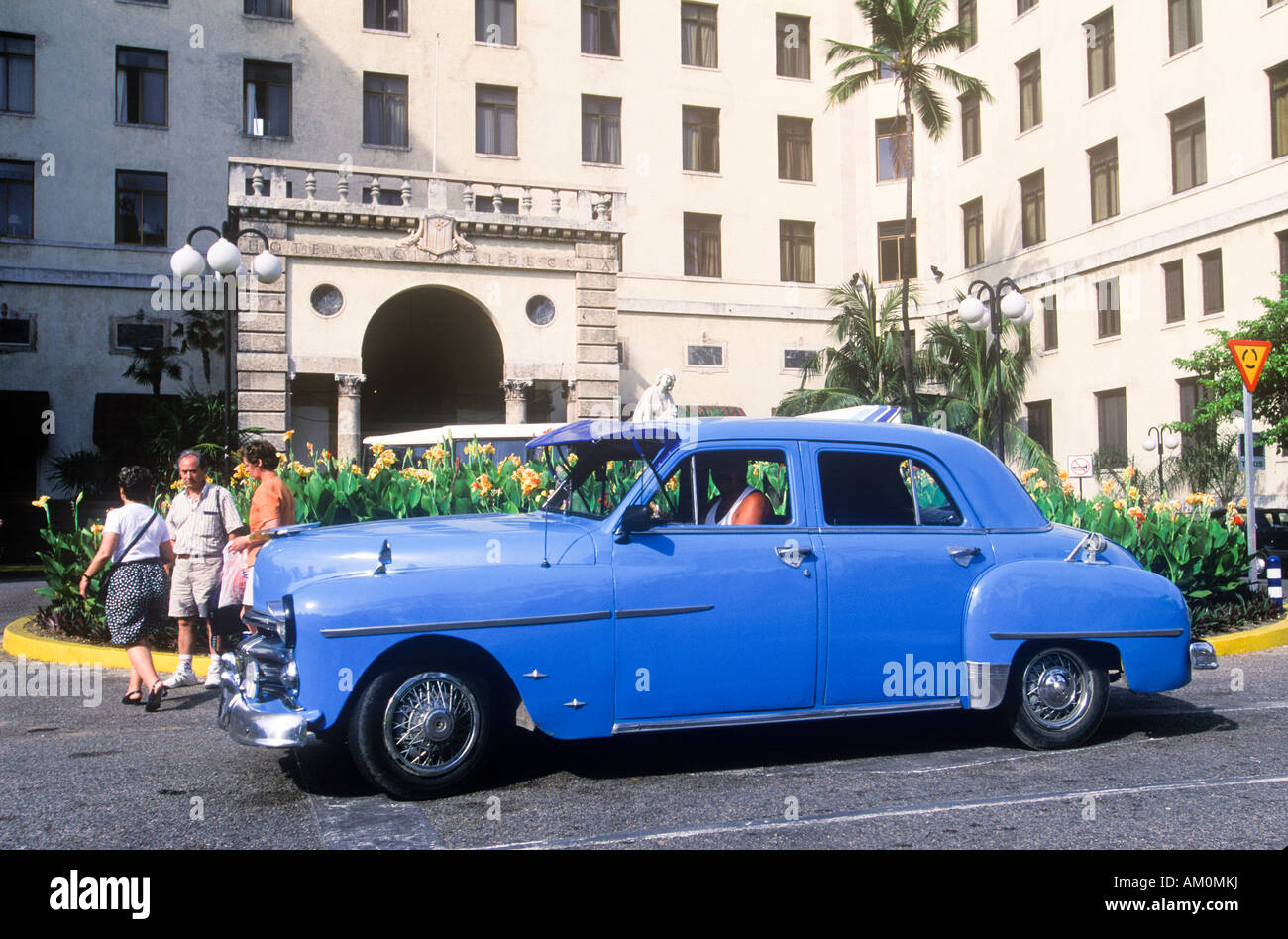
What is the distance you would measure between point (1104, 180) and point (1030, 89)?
177 inches

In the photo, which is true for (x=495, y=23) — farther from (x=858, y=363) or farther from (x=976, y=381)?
(x=976, y=381)

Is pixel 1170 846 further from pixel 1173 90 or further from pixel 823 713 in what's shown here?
pixel 1173 90

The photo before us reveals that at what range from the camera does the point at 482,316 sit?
28.4m

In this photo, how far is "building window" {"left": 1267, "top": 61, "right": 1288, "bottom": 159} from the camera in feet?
84.4

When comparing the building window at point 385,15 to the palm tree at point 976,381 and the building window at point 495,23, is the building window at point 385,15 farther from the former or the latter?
the palm tree at point 976,381

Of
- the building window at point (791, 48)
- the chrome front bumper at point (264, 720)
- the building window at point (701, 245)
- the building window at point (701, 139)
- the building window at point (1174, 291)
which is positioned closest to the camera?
the chrome front bumper at point (264, 720)

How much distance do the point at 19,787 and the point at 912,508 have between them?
4.86 m

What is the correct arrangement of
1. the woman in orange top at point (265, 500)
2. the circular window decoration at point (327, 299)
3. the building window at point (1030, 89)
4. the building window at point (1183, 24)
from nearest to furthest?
the woman in orange top at point (265, 500) < the circular window decoration at point (327, 299) < the building window at point (1183, 24) < the building window at point (1030, 89)

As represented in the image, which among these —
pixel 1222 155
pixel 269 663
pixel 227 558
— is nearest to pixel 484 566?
→ pixel 269 663

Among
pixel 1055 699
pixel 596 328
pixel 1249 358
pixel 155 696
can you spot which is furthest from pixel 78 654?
pixel 596 328

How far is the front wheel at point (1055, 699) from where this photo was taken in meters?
6.60

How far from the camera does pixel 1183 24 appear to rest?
28703 mm

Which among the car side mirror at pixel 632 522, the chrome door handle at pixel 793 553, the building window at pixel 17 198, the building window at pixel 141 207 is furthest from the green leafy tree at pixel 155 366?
the chrome door handle at pixel 793 553

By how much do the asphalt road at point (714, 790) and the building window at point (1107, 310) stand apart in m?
25.3
